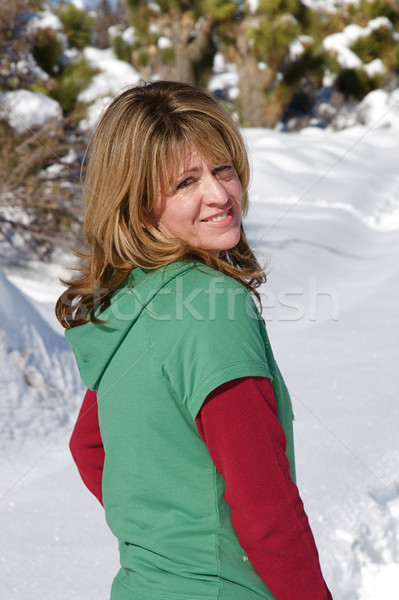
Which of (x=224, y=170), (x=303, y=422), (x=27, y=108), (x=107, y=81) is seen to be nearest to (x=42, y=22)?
(x=107, y=81)

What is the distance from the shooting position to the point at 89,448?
113cm

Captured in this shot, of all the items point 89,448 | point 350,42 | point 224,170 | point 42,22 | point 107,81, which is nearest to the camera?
point 224,170

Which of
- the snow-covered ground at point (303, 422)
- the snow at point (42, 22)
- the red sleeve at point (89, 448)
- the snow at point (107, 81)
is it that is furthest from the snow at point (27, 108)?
the red sleeve at point (89, 448)

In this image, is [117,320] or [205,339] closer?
[205,339]

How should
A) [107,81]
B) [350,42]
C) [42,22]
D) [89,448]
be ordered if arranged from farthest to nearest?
[350,42] → [107,81] → [42,22] → [89,448]

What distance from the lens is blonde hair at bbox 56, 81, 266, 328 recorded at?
0.89 metres

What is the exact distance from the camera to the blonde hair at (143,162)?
2.91 feet

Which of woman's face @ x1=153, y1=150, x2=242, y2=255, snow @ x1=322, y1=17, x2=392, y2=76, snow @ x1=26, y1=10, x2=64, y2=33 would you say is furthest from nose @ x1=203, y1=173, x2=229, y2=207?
snow @ x1=322, y1=17, x2=392, y2=76

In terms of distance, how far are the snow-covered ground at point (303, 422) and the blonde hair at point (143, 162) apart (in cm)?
71

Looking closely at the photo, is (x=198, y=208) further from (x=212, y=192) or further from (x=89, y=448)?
(x=89, y=448)

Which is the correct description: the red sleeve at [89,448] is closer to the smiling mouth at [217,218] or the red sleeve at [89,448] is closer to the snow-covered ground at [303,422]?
the smiling mouth at [217,218]

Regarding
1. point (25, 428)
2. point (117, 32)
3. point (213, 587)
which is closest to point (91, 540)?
point (25, 428)

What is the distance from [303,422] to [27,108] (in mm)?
4785

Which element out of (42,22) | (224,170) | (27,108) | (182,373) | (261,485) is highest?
(224,170)
